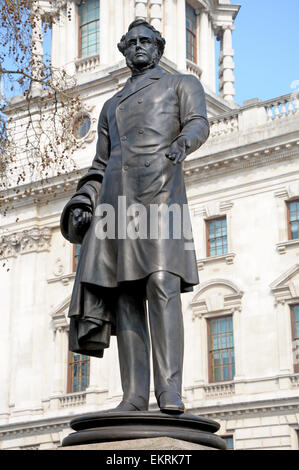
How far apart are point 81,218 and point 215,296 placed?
2211 centimetres

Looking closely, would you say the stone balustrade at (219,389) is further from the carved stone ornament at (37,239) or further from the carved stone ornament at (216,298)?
the carved stone ornament at (37,239)

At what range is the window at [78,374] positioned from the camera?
29.5 m

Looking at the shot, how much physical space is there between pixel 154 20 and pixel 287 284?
1350 cm

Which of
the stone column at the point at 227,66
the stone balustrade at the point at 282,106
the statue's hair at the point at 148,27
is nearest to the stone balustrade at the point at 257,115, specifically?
the stone balustrade at the point at 282,106

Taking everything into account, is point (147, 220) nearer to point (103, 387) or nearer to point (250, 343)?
point (250, 343)

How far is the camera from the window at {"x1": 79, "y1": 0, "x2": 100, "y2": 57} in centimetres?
3616

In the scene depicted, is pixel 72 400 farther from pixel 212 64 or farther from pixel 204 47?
pixel 212 64

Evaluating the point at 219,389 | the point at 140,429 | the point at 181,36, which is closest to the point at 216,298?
the point at 219,389

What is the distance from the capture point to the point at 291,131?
27.1 meters

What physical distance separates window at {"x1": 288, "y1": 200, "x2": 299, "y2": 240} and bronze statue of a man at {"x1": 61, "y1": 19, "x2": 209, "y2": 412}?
69.4 feet

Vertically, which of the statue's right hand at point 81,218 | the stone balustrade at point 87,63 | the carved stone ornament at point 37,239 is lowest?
the statue's right hand at point 81,218

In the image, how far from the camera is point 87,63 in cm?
3562

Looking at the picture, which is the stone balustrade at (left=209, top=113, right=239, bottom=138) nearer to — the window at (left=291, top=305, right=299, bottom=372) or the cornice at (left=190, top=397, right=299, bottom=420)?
the window at (left=291, top=305, right=299, bottom=372)

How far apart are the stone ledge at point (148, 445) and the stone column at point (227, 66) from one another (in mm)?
35354
